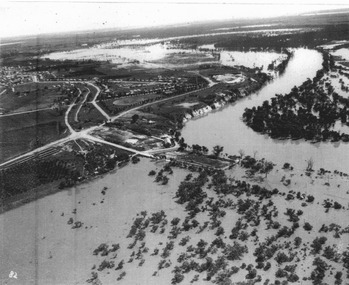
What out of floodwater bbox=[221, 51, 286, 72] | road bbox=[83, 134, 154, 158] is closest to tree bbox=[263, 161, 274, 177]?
road bbox=[83, 134, 154, 158]

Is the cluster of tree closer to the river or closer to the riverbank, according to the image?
the river

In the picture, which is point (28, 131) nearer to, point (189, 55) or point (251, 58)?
point (251, 58)

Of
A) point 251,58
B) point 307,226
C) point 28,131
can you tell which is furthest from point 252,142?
point 251,58

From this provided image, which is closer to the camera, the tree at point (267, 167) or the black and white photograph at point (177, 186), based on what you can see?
the black and white photograph at point (177, 186)

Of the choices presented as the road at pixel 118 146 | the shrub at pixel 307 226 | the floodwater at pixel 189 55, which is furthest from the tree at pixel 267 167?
the floodwater at pixel 189 55

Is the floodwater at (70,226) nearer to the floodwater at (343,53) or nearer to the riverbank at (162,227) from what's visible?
the riverbank at (162,227)

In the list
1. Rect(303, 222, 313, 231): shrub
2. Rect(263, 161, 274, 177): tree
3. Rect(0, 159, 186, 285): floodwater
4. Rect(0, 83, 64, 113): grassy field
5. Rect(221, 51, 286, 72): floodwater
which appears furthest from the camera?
Rect(221, 51, 286, 72): floodwater
